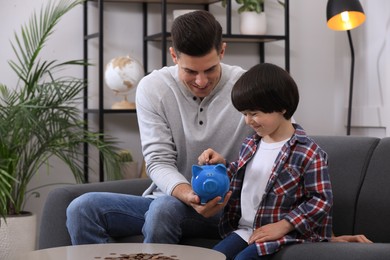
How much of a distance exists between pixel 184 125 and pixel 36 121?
4.38ft

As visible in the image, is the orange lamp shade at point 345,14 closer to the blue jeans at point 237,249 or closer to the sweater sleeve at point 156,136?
the sweater sleeve at point 156,136

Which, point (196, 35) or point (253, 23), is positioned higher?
point (253, 23)

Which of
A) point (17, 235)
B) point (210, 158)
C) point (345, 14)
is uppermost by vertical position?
point (345, 14)

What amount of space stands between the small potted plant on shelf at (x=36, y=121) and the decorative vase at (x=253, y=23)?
93 cm

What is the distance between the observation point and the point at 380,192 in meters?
2.28

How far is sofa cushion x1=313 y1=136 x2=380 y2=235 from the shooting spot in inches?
92.4

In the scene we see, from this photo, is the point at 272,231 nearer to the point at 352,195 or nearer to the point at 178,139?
the point at 352,195

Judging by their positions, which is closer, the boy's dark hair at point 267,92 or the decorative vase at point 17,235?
the boy's dark hair at point 267,92

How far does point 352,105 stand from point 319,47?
0.44 m

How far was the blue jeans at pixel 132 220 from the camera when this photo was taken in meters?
2.19

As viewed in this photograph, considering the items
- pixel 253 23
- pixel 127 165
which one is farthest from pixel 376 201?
pixel 253 23

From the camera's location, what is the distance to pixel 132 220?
2.36m

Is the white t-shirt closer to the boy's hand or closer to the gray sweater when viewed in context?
the boy's hand

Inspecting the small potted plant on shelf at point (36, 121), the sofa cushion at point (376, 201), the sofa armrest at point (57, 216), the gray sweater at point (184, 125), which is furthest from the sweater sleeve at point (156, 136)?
the small potted plant on shelf at point (36, 121)
